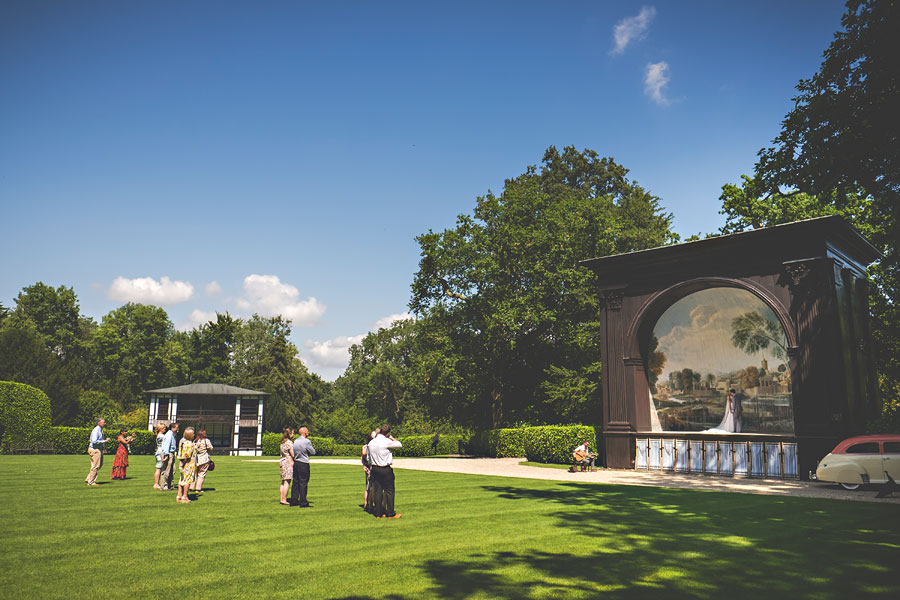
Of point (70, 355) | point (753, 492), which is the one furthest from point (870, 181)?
point (70, 355)

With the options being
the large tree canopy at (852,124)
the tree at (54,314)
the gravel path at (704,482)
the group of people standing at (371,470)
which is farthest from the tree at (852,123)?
the tree at (54,314)

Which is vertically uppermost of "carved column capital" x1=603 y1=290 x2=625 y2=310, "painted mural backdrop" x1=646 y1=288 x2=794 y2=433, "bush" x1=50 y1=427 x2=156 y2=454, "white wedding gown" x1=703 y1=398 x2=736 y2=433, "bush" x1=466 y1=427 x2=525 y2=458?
"carved column capital" x1=603 y1=290 x2=625 y2=310

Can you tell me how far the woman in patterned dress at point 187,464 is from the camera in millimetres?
13289

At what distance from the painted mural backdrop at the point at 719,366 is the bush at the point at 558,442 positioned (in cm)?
306

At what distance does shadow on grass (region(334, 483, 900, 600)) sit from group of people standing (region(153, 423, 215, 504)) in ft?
27.1

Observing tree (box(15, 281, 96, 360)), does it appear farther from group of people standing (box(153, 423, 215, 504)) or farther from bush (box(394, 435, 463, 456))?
group of people standing (box(153, 423, 215, 504))

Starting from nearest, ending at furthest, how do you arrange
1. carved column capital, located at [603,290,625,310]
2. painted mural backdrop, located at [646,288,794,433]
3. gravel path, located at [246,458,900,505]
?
1. gravel path, located at [246,458,900,505]
2. painted mural backdrop, located at [646,288,794,433]
3. carved column capital, located at [603,290,625,310]

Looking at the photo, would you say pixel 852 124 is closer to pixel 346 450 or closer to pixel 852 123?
pixel 852 123

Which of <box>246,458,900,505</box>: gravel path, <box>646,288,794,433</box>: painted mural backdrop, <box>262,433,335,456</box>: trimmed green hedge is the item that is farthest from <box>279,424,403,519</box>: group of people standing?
<box>262,433,335,456</box>: trimmed green hedge

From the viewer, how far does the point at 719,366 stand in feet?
82.5

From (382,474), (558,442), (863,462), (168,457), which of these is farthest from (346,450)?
(382,474)

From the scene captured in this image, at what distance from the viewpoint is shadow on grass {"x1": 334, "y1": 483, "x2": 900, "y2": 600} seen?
6289 millimetres

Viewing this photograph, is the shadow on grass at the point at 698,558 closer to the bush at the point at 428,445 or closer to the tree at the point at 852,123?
the tree at the point at 852,123

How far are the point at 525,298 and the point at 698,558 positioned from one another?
2579 cm
